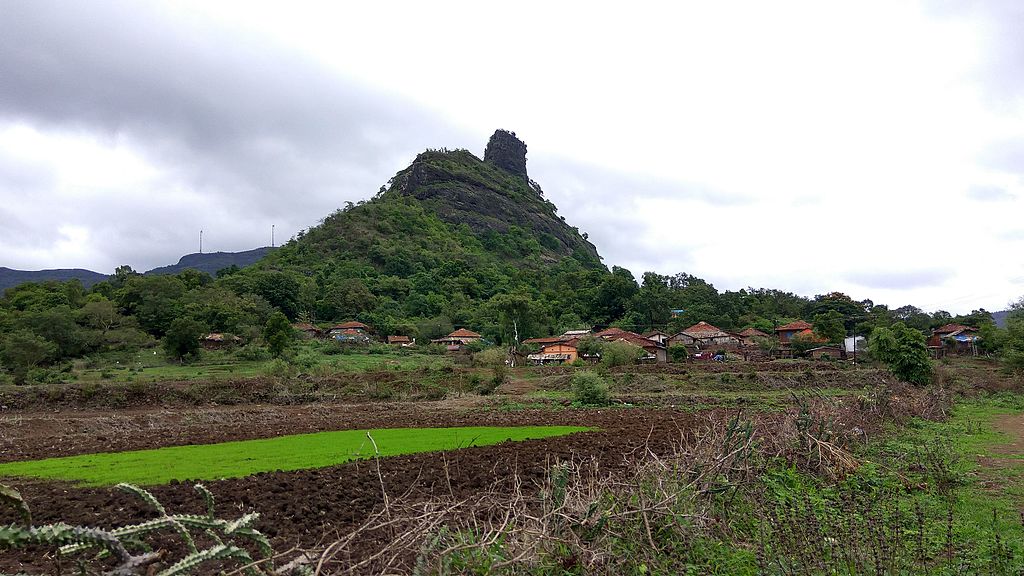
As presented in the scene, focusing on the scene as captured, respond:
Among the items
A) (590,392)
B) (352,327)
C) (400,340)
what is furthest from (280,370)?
(400,340)

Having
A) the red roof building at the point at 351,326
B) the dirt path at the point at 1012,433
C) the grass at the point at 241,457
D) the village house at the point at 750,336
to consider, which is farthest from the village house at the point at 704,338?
the grass at the point at 241,457

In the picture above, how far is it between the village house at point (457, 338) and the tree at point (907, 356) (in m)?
41.1

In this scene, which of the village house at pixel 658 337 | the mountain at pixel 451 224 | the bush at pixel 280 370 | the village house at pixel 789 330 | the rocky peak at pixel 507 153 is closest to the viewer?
the bush at pixel 280 370

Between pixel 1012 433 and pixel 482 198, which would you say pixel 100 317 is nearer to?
pixel 1012 433

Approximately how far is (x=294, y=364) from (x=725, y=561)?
45517 millimetres

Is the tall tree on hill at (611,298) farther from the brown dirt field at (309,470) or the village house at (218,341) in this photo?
the brown dirt field at (309,470)

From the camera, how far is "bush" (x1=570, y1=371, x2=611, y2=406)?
3444cm

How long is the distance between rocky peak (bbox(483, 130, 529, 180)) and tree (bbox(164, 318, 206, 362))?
442ft

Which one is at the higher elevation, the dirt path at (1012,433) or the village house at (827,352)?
the village house at (827,352)

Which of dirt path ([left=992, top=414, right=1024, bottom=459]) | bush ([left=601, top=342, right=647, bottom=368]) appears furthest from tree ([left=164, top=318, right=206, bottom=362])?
dirt path ([left=992, top=414, right=1024, bottom=459])

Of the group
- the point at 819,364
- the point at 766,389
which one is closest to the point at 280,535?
the point at 766,389

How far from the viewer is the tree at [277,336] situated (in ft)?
165

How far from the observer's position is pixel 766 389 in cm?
3925

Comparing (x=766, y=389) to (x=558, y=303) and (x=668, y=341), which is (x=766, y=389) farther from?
(x=558, y=303)
